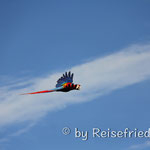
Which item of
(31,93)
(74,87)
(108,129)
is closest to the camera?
(31,93)

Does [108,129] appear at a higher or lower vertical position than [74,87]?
lower

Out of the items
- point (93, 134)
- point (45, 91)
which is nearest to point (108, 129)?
point (93, 134)

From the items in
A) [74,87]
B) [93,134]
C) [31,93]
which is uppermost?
[74,87]

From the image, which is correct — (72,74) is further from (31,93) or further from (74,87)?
(31,93)

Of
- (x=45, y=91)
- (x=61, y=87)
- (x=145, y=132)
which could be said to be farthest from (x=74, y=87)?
(x=145, y=132)

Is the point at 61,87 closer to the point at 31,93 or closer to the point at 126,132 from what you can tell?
the point at 31,93

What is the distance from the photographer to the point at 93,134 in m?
34.3

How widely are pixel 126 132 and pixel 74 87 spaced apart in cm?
1080

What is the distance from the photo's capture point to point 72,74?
108ft

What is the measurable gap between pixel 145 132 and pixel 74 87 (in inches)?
510

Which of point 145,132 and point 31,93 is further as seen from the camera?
point 145,132

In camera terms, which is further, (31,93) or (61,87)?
(61,87)

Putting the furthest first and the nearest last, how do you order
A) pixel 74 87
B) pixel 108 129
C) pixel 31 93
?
pixel 108 129 → pixel 74 87 → pixel 31 93

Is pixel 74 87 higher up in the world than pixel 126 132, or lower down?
higher up
